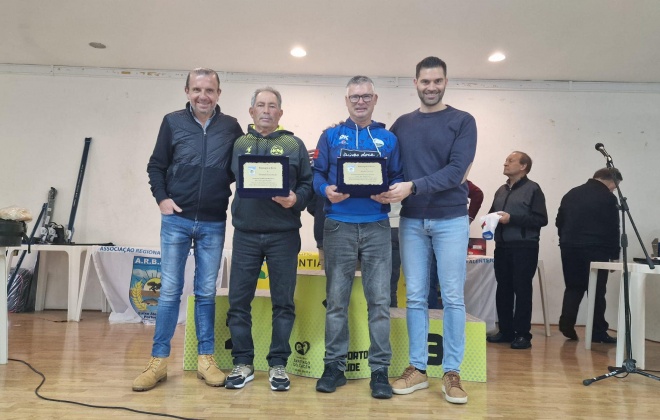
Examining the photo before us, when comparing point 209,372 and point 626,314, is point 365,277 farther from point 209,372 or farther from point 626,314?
point 626,314

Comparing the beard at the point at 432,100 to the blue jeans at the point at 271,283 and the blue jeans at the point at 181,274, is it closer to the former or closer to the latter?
the blue jeans at the point at 271,283

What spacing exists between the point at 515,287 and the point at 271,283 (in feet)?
7.70

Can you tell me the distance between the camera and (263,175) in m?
2.09

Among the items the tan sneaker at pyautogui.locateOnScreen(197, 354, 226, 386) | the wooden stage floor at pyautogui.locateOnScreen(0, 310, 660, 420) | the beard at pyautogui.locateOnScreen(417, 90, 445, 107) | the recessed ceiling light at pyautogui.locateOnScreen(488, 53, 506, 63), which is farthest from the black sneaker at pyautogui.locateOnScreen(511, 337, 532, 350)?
the recessed ceiling light at pyautogui.locateOnScreen(488, 53, 506, 63)

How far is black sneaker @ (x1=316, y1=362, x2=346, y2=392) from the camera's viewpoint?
223 centimetres

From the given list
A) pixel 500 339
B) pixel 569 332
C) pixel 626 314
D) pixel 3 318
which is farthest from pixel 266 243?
pixel 569 332

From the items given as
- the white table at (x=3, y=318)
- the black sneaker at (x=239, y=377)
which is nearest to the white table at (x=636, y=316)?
the black sneaker at (x=239, y=377)

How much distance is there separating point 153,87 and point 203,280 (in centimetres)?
377

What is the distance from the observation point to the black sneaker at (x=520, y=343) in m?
3.67

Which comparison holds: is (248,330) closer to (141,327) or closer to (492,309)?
(141,327)

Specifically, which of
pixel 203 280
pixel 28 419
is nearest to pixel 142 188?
pixel 203 280

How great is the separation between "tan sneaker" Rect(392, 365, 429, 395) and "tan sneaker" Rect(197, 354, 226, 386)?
0.83 meters

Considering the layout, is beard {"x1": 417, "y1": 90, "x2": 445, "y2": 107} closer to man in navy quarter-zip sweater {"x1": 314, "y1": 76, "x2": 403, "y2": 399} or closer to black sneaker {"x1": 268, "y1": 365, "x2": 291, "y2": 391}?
man in navy quarter-zip sweater {"x1": 314, "y1": 76, "x2": 403, "y2": 399}

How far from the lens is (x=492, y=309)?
4.46 m
